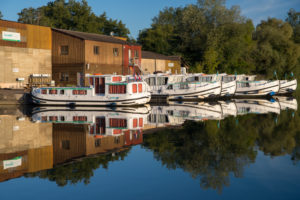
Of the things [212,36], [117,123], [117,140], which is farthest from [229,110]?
[212,36]

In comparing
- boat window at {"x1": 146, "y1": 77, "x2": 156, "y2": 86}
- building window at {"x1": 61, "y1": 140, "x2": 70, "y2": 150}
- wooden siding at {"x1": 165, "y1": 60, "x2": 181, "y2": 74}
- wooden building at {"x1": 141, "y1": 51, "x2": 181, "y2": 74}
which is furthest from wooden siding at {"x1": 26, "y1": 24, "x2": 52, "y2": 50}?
building window at {"x1": 61, "y1": 140, "x2": 70, "y2": 150}

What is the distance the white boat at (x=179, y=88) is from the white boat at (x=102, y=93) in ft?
19.9

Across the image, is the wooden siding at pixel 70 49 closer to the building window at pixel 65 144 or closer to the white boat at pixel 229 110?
the white boat at pixel 229 110

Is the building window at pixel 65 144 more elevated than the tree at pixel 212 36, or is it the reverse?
the tree at pixel 212 36

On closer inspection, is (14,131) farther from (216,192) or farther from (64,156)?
(216,192)

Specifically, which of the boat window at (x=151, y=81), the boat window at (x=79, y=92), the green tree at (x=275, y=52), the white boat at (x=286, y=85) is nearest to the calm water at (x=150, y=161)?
the boat window at (x=79, y=92)

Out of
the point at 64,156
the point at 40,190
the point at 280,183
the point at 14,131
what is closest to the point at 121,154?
the point at 64,156

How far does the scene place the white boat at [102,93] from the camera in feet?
107

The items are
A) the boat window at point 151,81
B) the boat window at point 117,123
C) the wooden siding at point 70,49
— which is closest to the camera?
the boat window at point 117,123

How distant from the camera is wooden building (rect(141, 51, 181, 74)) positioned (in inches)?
2207

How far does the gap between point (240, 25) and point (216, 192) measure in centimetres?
5511

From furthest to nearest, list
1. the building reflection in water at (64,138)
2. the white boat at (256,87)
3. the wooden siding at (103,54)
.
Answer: the white boat at (256,87), the wooden siding at (103,54), the building reflection in water at (64,138)

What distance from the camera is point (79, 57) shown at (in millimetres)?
42438

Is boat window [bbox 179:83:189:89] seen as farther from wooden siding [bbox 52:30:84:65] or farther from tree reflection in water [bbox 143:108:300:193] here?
tree reflection in water [bbox 143:108:300:193]
